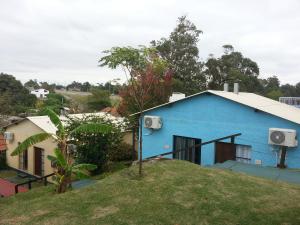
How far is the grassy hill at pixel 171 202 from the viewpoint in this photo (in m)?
6.66

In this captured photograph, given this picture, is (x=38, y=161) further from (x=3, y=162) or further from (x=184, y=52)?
(x=184, y=52)

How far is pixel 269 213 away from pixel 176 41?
36.0 metres

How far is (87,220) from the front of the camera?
22.0 ft

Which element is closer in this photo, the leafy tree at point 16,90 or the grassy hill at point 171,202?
the grassy hill at point 171,202

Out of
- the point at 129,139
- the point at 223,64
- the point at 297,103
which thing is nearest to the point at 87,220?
the point at 129,139

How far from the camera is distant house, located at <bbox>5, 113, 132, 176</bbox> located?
63.1 ft

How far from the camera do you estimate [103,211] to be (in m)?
7.14

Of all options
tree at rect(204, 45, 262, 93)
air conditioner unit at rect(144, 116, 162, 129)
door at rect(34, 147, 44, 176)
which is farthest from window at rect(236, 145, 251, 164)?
tree at rect(204, 45, 262, 93)

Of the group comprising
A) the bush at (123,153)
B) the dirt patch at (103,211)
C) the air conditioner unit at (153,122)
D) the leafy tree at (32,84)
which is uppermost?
the leafy tree at (32,84)

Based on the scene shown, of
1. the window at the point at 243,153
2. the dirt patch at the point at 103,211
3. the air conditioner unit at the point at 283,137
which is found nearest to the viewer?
the dirt patch at the point at 103,211

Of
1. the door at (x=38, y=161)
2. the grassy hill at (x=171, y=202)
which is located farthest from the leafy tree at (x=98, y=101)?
the grassy hill at (x=171, y=202)

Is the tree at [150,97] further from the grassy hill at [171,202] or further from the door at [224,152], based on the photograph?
the grassy hill at [171,202]

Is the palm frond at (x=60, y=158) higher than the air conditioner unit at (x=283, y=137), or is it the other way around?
the air conditioner unit at (x=283, y=137)

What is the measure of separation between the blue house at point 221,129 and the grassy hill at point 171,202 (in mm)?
3498
